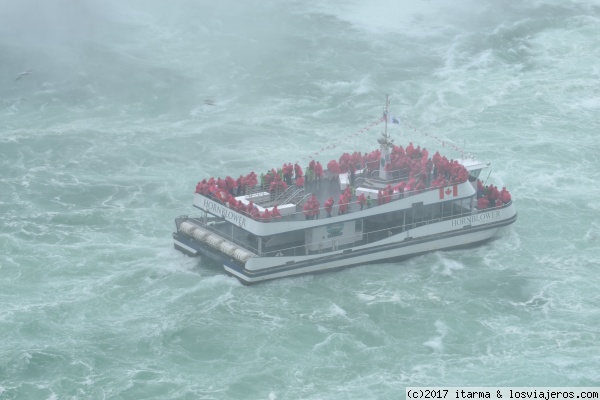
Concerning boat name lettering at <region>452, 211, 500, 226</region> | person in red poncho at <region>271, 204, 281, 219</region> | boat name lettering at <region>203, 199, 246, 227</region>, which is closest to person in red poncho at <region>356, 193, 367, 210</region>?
person in red poncho at <region>271, 204, 281, 219</region>

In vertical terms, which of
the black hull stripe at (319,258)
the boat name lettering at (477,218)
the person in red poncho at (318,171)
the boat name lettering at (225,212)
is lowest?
the black hull stripe at (319,258)

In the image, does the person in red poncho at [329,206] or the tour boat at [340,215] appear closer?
the tour boat at [340,215]

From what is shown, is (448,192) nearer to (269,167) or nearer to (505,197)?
(505,197)

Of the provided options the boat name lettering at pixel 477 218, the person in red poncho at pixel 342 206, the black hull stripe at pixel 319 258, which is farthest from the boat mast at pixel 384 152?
the black hull stripe at pixel 319 258

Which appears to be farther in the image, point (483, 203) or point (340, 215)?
point (483, 203)

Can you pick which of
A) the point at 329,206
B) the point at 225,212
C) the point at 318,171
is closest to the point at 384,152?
the point at 318,171

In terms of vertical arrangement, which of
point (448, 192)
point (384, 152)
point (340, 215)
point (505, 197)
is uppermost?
point (384, 152)

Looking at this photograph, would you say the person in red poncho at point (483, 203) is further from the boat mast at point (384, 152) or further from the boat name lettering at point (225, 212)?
the boat name lettering at point (225, 212)
